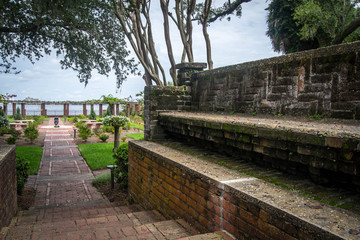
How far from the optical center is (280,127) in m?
2.81

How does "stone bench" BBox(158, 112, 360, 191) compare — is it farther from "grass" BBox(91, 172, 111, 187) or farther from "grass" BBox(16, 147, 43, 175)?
"grass" BBox(16, 147, 43, 175)

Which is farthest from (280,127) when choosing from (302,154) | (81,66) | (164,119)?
(81,66)

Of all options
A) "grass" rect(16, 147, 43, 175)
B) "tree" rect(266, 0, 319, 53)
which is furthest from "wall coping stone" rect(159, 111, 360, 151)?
"tree" rect(266, 0, 319, 53)

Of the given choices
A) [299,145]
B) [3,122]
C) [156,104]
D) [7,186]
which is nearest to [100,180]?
[156,104]

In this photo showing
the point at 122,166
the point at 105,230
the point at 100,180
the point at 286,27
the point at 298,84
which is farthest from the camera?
the point at 286,27

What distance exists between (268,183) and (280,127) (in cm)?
57

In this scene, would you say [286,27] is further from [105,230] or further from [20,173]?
[105,230]

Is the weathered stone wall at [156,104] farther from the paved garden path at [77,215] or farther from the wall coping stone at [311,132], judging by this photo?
the wall coping stone at [311,132]

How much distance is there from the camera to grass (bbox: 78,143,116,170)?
31.7 ft

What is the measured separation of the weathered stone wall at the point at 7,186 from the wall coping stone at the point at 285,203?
271 centimetres

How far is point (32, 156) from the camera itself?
10672mm

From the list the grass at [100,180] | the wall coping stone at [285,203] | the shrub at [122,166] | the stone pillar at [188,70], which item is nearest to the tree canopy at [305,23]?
the stone pillar at [188,70]

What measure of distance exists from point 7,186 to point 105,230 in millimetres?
2105

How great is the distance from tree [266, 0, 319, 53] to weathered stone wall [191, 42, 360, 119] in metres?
15.7
